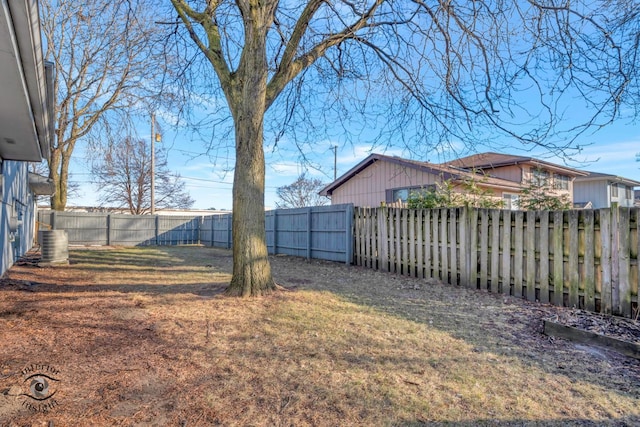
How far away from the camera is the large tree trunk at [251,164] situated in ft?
17.6

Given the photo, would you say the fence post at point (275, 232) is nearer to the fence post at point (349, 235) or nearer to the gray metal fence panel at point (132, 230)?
the fence post at point (349, 235)

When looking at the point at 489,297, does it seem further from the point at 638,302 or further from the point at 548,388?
the point at 548,388

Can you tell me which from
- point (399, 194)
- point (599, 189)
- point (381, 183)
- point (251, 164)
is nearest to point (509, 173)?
point (399, 194)

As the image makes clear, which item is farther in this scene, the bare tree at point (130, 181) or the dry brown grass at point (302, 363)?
the bare tree at point (130, 181)

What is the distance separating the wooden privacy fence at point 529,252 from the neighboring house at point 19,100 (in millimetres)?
6358

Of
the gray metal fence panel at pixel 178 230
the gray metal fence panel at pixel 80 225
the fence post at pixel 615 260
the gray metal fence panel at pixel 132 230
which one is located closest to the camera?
the fence post at pixel 615 260

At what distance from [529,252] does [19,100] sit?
23.7ft

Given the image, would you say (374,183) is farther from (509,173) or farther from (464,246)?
(464,246)

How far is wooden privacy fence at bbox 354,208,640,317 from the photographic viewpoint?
443 cm

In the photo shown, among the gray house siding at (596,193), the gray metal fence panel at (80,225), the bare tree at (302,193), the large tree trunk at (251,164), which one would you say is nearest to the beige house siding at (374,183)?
the large tree trunk at (251,164)

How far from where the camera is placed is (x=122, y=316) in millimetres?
4215

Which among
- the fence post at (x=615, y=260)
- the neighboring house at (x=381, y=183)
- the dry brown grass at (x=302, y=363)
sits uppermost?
the neighboring house at (x=381, y=183)

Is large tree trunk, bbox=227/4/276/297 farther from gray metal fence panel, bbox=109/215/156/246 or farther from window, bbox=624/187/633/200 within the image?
window, bbox=624/187/633/200

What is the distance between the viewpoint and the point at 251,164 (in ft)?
17.7
